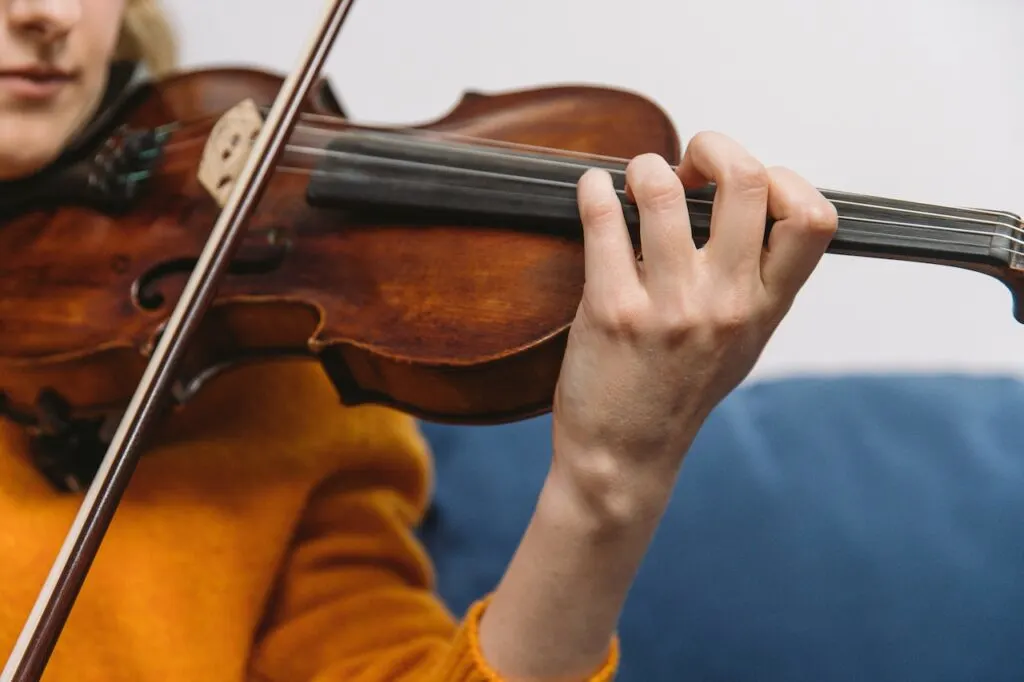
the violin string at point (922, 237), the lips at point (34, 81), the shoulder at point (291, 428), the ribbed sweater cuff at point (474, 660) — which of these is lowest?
the shoulder at point (291, 428)

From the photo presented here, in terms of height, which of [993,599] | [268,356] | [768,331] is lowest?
[993,599]

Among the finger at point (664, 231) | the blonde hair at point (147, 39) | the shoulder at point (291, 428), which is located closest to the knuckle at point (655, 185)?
the finger at point (664, 231)

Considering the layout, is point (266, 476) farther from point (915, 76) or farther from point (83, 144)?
point (915, 76)

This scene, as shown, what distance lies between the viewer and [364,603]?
2.22 feet

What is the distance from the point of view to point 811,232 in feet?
1.41

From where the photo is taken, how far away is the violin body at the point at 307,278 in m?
0.53

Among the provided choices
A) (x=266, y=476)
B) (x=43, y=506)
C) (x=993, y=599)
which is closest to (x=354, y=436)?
(x=266, y=476)

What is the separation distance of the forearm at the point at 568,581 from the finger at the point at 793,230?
14 centimetres

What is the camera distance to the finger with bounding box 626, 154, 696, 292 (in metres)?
0.43

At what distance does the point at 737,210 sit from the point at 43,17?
0.51 metres

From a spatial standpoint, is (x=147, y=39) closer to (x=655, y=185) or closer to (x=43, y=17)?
(x=43, y=17)

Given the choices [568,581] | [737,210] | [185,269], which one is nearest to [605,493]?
[568,581]

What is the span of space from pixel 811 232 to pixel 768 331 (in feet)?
0.22

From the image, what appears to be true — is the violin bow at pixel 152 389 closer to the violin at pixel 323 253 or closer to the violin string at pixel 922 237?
the violin at pixel 323 253
